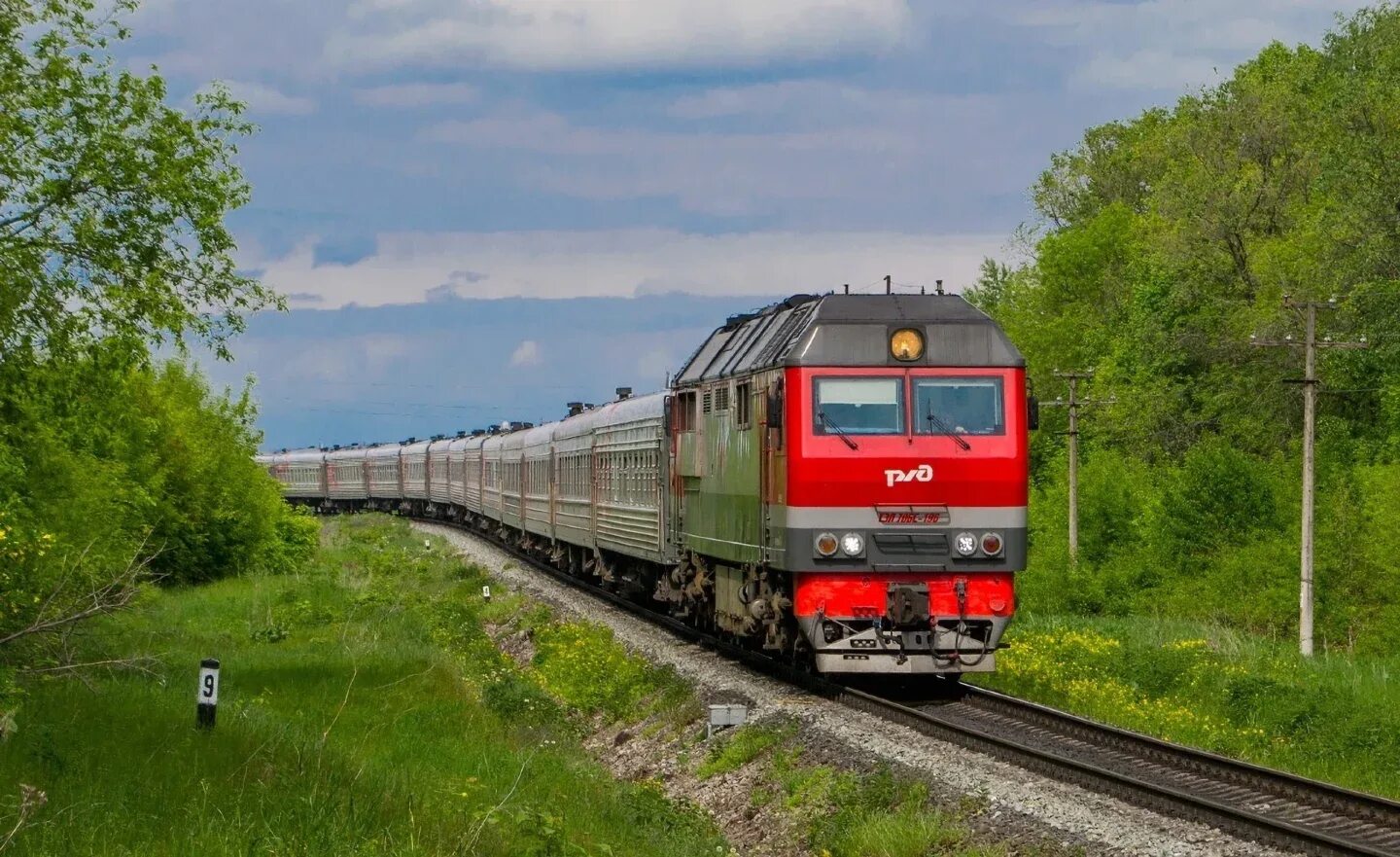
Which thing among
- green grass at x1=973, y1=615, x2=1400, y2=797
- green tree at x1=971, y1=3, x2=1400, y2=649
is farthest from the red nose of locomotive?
green tree at x1=971, y1=3, x2=1400, y2=649

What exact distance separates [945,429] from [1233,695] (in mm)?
4130

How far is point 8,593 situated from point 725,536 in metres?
9.03

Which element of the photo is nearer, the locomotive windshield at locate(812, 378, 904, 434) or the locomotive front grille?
the locomotive front grille

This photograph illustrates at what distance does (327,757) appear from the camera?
1387 cm

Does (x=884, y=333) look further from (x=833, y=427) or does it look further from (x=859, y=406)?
(x=833, y=427)

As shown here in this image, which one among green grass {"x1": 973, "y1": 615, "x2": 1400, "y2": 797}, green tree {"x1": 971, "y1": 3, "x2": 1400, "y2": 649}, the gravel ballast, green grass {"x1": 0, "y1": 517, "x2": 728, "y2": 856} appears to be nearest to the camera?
green grass {"x1": 0, "y1": 517, "x2": 728, "y2": 856}

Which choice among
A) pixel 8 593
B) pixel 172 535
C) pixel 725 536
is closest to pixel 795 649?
pixel 725 536

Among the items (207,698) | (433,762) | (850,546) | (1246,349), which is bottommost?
(433,762)

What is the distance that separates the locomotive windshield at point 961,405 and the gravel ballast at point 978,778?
10.0 ft

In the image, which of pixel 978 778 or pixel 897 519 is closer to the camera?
pixel 978 778

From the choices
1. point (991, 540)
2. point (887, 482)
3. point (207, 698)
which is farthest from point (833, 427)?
point (207, 698)

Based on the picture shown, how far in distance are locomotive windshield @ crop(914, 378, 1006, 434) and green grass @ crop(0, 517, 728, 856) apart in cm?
482

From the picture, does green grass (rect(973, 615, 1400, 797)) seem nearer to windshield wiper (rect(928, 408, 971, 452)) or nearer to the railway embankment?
windshield wiper (rect(928, 408, 971, 452))

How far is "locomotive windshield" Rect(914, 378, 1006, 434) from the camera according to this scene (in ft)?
57.7
